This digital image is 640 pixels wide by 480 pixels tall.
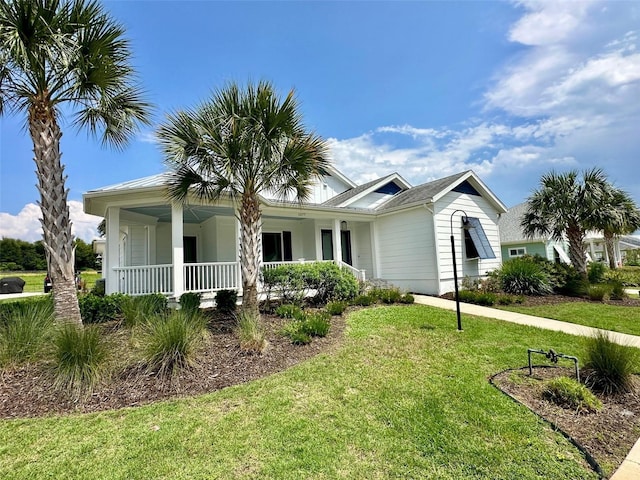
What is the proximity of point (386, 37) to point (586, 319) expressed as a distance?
36.0 feet

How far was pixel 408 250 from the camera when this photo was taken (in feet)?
47.7

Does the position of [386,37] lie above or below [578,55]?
above

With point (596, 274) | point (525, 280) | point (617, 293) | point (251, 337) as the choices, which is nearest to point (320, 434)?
point (251, 337)

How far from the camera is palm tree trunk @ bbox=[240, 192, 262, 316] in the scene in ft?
24.6

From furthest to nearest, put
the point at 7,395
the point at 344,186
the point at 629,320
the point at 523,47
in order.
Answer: the point at 344,186 < the point at 523,47 < the point at 629,320 < the point at 7,395

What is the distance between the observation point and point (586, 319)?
28.9ft

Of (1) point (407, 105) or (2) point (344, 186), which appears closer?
(1) point (407, 105)

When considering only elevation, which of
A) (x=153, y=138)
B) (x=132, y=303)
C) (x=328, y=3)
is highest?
(x=328, y=3)

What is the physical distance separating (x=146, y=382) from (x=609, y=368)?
677 cm

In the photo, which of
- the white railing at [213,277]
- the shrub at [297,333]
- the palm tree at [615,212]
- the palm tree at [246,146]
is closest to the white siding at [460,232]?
the palm tree at [615,212]

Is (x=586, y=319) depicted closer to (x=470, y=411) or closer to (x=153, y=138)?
(x=470, y=411)

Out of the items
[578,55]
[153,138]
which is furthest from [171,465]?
[578,55]

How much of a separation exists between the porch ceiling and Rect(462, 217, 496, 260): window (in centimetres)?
1111

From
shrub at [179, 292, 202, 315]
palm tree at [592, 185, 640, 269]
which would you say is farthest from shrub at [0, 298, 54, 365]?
palm tree at [592, 185, 640, 269]
